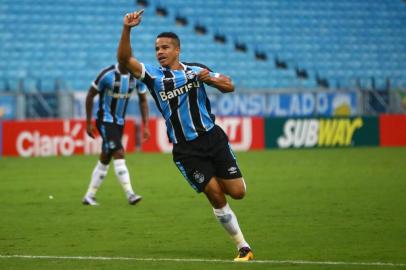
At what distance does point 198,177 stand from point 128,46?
4.72 feet

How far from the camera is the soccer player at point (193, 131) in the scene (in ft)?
28.4

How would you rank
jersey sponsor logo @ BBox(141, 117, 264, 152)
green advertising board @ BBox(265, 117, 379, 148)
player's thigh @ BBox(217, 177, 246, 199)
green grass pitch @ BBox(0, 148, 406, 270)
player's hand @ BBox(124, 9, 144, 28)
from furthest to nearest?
green advertising board @ BBox(265, 117, 379, 148) → jersey sponsor logo @ BBox(141, 117, 264, 152) → player's thigh @ BBox(217, 177, 246, 199) → green grass pitch @ BBox(0, 148, 406, 270) → player's hand @ BBox(124, 9, 144, 28)

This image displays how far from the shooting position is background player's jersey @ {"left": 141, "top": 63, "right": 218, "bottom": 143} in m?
8.66

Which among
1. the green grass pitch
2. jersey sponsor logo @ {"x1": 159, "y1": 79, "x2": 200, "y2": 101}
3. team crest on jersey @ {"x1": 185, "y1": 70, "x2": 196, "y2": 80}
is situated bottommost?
the green grass pitch

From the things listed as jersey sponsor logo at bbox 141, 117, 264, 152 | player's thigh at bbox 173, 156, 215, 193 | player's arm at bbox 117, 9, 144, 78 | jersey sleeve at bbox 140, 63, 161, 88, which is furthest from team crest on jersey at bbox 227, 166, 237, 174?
jersey sponsor logo at bbox 141, 117, 264, 152

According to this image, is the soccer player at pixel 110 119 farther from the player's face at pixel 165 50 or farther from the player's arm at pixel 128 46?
the player's arm at pixel 128 46

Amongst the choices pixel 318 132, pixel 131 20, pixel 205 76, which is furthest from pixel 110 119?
pixel 318 132

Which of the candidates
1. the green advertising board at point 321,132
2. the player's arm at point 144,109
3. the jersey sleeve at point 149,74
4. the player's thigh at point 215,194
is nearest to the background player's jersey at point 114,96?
the player's arm at point 144,109

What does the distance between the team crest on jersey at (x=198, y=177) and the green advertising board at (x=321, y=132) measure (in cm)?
2009

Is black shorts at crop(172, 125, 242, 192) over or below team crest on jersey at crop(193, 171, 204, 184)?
over

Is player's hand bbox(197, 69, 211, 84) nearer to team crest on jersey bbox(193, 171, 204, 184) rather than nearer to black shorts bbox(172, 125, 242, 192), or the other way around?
black shorts bbox(172, 125, 242, 192)

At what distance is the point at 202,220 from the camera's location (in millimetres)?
11867

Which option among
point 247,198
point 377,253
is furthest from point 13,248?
point 247,198

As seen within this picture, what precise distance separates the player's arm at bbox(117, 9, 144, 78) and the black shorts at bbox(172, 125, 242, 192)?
846mm
